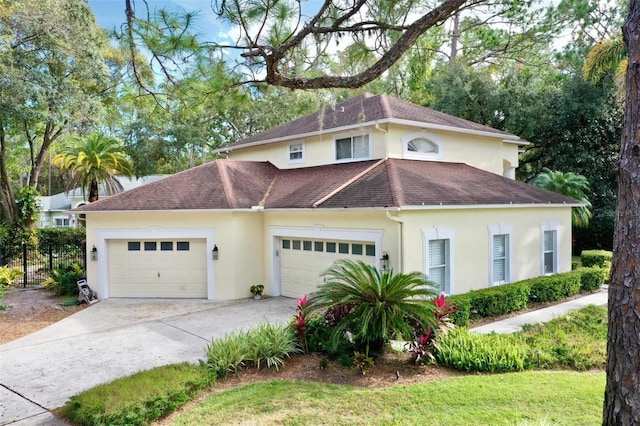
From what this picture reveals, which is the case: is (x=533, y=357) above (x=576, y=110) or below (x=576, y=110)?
below

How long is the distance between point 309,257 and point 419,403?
787 centimetres

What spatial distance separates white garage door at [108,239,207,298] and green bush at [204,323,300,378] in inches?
267

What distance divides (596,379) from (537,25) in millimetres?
25988

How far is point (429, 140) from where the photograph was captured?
15.9 m

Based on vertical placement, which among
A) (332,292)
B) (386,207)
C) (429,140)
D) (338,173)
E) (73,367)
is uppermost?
(429,140)

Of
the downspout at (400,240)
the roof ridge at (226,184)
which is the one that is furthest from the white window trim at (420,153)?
the roof ridge at (226,184)

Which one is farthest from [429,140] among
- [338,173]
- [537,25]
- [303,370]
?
[537,25]

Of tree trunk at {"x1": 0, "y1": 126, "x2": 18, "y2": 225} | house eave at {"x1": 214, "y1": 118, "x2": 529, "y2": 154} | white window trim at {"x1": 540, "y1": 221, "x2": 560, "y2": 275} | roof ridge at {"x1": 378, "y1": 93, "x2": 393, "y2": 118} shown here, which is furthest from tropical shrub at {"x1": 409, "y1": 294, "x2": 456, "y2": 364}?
tree trunk at {"x1": 0, "y1": 126, "x2": 18, "y2": 225}

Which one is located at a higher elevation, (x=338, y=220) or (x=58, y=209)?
(x=58, y=209)

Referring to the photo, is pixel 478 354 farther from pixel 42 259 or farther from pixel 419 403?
Answer: pixel 42 259

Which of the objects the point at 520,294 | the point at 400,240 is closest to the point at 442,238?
the point at 400,240

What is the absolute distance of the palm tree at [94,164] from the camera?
73.0 feet

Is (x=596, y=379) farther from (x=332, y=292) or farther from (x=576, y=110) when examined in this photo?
(x=576, y=110)

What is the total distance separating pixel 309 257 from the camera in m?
13.7
